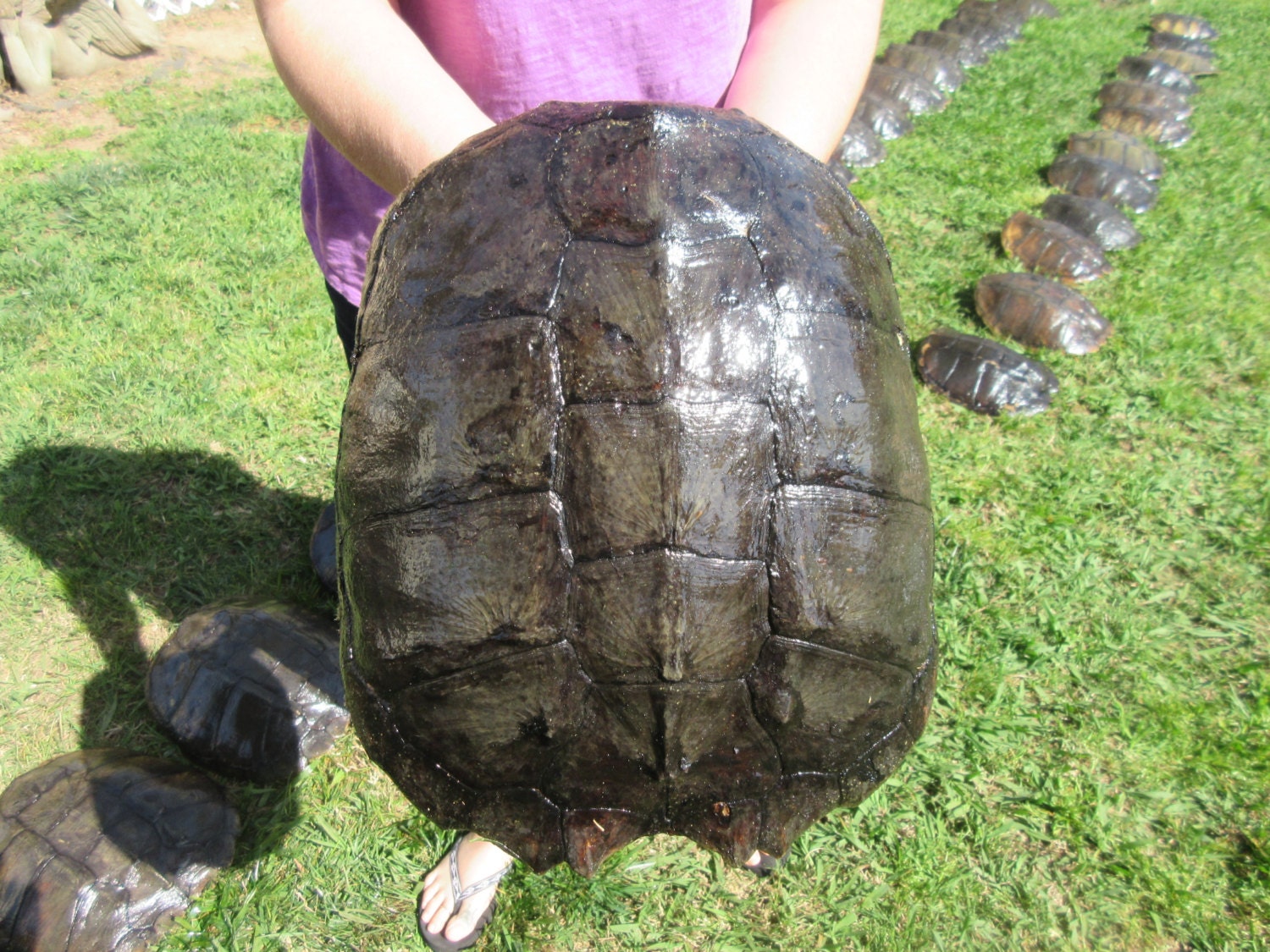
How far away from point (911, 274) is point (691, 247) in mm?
4993

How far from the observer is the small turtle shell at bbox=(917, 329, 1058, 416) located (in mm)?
4363

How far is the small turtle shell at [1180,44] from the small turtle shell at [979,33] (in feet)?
7.09

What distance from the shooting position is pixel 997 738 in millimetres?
2855

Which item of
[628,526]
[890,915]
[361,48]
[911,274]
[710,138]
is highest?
[361,48]

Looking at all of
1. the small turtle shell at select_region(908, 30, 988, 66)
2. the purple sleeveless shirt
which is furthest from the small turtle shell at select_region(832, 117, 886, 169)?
the purple sleeveless shirt

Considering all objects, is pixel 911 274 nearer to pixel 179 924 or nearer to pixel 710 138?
pixel 710 138

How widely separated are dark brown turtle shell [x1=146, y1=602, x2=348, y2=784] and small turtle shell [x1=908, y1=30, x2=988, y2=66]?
9811mm

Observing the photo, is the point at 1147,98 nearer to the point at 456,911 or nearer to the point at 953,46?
the point at 953,46

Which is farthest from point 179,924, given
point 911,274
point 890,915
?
point 911,274

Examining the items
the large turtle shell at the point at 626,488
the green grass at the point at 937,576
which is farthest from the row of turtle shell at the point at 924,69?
the large turtle shell at the point at 626,488

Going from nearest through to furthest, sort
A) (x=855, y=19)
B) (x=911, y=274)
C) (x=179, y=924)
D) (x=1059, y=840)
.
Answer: (x=855, y=19) < (x=179, y=924) < (x=1059, y=840) < (x=911, y=274)

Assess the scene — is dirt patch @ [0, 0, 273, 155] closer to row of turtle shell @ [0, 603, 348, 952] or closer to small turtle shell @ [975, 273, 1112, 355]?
row of turtle shell @ [0, 603, 348, 952]

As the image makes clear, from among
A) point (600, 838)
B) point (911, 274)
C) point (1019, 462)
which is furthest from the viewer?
point (911, 274)

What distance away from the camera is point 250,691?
2.73 metres
